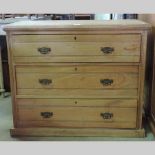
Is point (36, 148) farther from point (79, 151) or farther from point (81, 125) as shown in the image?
point (81, 125)

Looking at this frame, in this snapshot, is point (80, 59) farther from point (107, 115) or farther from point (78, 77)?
point (107, 115)

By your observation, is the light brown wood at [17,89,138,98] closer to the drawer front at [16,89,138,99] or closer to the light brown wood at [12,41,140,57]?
the drawer front at [16,89,138,99]

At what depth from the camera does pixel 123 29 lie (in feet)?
5.14


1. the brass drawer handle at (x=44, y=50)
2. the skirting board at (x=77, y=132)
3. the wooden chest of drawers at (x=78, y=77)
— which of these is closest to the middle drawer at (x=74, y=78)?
the wooden chest of drawers at (x=78, y=77)

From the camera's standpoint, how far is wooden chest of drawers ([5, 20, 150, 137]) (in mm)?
1588

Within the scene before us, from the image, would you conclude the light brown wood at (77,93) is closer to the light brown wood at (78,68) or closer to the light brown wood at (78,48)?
the light brown wood at (78,68)

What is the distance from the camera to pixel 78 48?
1.61 metres

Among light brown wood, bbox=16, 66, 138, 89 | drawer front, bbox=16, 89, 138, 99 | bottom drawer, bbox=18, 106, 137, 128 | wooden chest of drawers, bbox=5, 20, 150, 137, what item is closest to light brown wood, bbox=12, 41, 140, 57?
wooden chest of drawers, bbox=5, 20, 150, 137

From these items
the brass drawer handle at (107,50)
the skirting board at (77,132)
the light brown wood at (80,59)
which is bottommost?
the skirting board at (77,132)

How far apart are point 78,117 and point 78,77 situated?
0.28m

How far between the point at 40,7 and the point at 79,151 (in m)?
0.25

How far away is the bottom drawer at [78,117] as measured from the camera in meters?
1.73

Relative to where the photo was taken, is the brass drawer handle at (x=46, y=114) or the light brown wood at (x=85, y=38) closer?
the light brown wood at (x=85, y=38)

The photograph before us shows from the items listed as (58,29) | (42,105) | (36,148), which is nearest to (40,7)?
(36,148)
